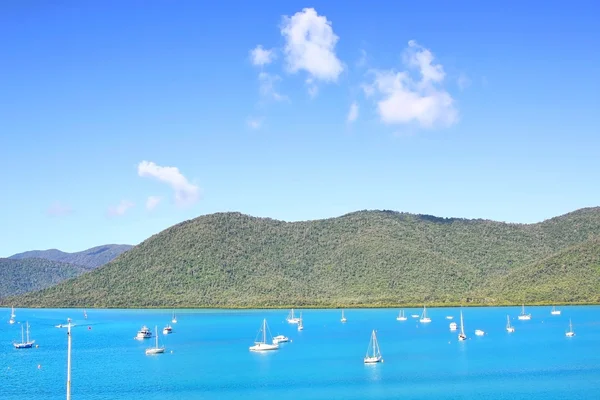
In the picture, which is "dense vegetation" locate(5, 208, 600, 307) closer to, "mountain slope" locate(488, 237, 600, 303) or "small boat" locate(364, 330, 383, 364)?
"mountain slope" locate(488, 237, 600, 303)

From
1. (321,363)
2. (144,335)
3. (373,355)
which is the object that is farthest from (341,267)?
(321,363)

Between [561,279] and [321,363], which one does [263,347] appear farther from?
[561,279]

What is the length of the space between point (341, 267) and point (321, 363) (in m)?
102

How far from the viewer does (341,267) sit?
175m

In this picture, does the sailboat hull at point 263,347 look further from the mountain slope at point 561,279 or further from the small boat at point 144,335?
the mountain slope at point 561,279

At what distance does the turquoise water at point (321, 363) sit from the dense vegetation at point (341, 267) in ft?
88.4

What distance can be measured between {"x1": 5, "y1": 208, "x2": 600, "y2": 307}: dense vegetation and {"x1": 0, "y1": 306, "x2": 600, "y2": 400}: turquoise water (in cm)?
Result: 2694

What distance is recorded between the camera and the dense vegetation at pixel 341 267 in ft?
503

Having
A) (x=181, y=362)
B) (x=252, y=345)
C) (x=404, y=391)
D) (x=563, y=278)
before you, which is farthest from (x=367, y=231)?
(x=404, y=391)

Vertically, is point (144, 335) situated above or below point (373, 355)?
above

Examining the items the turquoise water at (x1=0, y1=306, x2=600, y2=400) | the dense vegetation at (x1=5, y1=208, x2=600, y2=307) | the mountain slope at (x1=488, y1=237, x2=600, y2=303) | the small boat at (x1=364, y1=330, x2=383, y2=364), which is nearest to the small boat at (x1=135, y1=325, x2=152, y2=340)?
the turquoise water at (x1=0, y1=306, x2=600, y2=400)

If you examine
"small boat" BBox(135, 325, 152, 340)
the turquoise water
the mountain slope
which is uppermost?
the mountain slope

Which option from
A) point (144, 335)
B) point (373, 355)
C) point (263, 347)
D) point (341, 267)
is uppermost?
point (341, 267)

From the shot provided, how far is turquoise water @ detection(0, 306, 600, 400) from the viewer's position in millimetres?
58125
